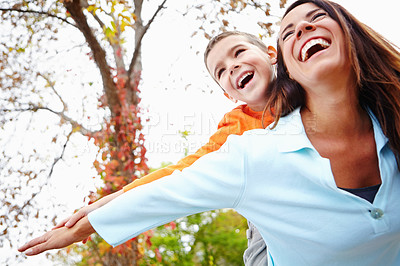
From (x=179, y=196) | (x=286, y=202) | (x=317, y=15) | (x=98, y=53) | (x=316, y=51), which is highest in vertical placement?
(x=98, y=53)

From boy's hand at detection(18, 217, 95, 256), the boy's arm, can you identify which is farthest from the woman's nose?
boy's hand at detection(18, 217, 95, 256)

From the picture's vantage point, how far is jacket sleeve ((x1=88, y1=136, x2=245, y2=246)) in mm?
1300

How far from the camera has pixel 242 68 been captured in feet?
6.63

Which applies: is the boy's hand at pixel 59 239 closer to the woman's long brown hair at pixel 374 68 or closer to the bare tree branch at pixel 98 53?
the woman's long brown hair at pixel 374 68

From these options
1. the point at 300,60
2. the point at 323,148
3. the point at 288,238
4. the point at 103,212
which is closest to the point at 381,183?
the point at 323,148

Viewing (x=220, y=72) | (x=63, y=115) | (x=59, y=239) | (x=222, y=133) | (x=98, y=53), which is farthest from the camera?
(x=63, y=115)

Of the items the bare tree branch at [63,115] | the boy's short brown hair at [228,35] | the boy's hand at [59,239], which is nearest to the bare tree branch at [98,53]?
the bare tree branch at [63,115]

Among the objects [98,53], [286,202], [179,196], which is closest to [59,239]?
[179,196]

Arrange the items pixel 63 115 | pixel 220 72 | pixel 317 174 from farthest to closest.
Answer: pixel 63 115, pixel 220 72, pixel 317 174

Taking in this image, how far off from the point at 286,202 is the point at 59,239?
0.81 meters

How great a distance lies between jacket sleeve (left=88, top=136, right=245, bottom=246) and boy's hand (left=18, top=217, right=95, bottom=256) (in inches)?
2.1

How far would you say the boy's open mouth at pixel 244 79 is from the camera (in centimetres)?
202

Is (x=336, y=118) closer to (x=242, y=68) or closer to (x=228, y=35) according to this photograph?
(x=242, y=68)

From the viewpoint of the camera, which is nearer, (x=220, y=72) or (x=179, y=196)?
(x=179, y=196)
